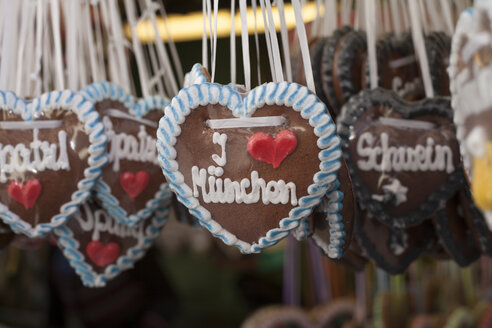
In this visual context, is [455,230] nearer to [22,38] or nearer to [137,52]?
[137,52]

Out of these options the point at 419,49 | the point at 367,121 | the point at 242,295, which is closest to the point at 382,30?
the point at 419,49

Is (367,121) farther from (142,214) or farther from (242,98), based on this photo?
(142,214)

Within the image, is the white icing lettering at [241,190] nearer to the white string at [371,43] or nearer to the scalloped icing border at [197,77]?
the scalloped icing border at [197,77]

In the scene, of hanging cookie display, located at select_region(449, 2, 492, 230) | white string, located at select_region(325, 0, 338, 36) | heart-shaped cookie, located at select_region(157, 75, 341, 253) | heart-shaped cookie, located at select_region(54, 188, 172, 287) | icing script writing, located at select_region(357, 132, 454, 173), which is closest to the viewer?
hanging cookie display, located at select_region(449, 2, 492, 230)

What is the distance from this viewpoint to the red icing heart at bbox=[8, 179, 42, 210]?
68 centimetres

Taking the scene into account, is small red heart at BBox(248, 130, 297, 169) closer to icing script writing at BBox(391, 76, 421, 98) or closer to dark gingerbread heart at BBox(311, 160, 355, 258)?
dark gingerbread heart at BBox(311, 160, 355, 258)

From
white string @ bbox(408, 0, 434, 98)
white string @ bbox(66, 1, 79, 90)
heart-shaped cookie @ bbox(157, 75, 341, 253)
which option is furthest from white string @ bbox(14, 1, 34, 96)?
white string @ bbox(408, 0, 434, 98)

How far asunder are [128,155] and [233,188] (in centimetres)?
21

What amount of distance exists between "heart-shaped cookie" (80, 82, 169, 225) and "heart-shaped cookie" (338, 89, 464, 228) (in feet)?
0.82

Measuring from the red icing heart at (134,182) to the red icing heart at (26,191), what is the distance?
0.33 ft

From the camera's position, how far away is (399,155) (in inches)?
26.5

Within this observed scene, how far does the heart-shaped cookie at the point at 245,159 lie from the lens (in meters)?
0.54

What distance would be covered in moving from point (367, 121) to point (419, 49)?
158mm

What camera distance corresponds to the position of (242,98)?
22.2 inches
